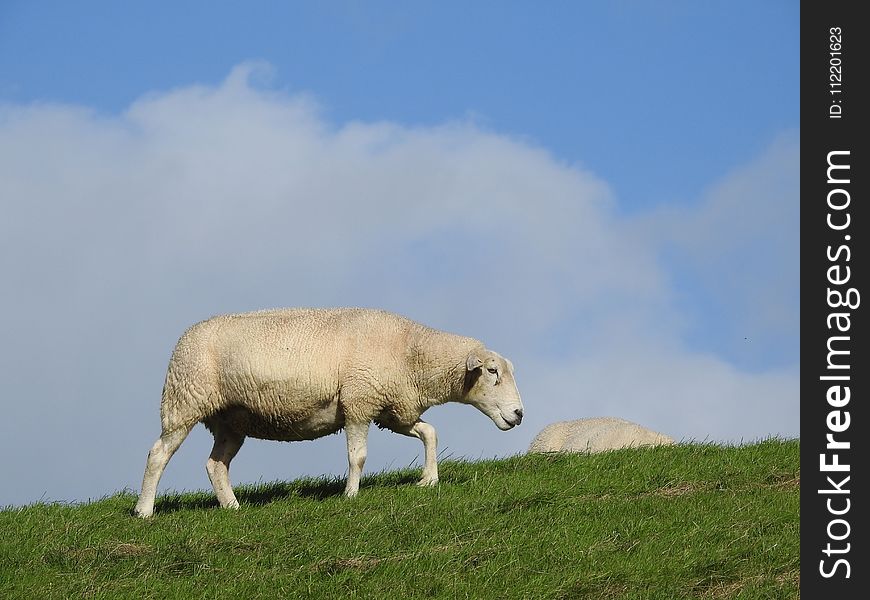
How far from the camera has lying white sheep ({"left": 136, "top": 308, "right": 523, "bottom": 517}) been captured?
49.9ft

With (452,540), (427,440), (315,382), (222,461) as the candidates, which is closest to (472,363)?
(427,440)

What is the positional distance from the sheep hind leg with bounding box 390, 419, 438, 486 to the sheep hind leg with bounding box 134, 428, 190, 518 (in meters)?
2.59

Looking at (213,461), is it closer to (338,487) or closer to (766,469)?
(338,487)

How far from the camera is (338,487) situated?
16.2m

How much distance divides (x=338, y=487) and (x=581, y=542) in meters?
4.15

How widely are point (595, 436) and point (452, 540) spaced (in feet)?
22.4

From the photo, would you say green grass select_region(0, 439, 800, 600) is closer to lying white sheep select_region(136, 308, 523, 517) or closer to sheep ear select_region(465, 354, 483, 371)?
lying white sheep select_region(136, 308, 523, 517)

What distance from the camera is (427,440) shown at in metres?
15.9

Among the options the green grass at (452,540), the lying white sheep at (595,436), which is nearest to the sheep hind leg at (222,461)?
the green grass at (452,540)

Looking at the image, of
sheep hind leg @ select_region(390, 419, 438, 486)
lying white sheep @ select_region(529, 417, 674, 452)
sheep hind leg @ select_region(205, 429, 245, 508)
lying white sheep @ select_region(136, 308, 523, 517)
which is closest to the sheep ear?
lying white sheep @ select_region(136, 308, 523, 517)

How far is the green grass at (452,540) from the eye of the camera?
39.5 feet

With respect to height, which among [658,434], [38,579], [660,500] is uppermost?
[658,434]

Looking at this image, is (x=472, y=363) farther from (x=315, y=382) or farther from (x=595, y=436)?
(x=595, y=436)
